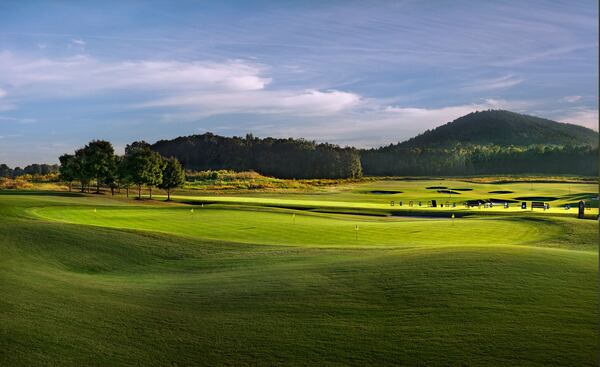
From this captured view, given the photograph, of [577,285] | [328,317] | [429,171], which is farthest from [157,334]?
[429,171]

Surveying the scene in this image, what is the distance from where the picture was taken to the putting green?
27.5 meters

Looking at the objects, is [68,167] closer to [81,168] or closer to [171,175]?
[81,168]

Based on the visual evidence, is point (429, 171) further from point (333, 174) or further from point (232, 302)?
point (232, 302)

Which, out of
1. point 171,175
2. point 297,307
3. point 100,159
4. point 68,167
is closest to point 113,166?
point 100,159

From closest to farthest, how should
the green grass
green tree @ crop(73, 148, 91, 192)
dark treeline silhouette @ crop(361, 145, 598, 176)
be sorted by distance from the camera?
the green grass, green tree @ crop(73, 148, 91, 192), dark treeline silhouette @ crop(361, 145, 598, 176)

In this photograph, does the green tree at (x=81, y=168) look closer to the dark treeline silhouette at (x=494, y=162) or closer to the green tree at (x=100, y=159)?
the green tree at (x=100, y=159)

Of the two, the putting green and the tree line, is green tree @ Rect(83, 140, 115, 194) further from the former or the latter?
the putting green

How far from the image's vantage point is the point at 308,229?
1256 inches

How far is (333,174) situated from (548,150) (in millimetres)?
74583

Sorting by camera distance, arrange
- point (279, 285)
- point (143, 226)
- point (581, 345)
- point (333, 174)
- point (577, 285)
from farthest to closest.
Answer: point (333, 174) < point (143, 226) < point (279, 285) < point (577, 285) < point (581, 345)

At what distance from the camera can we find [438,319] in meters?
10.3

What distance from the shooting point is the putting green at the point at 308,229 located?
2752 centimetres

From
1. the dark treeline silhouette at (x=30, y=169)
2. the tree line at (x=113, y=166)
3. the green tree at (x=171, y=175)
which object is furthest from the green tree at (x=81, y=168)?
the dark treeline silhouette at (x=30, y=169)

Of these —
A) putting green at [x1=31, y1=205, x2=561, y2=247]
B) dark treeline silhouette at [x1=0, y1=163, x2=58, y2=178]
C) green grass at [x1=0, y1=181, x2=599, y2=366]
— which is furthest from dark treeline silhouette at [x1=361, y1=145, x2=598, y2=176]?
green grass at [x1=0, y1=181, x2=599, y2=366]
